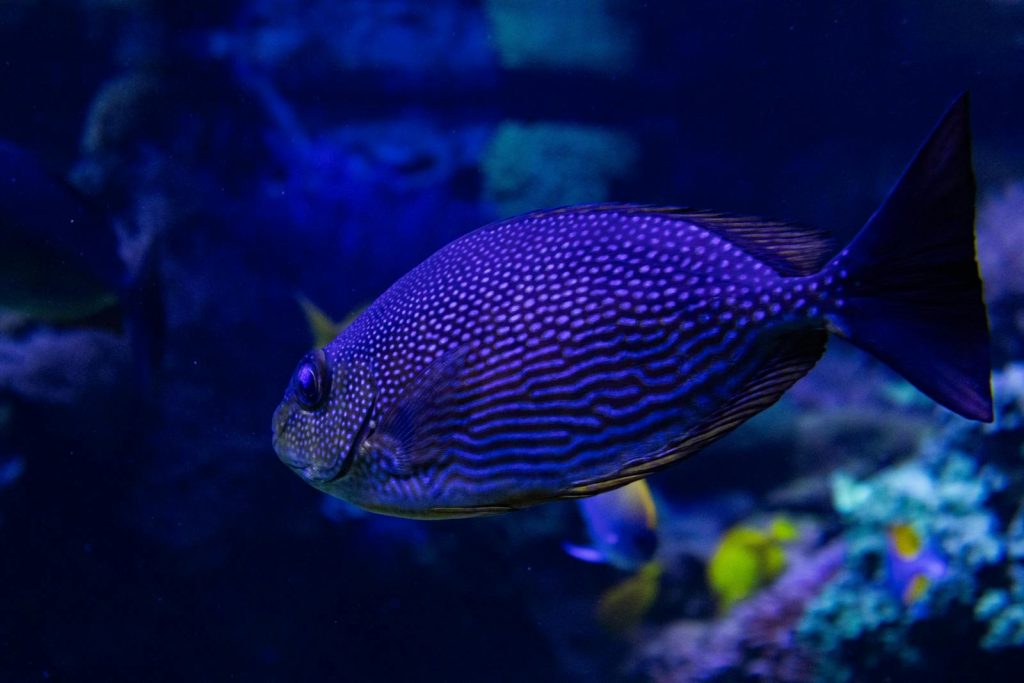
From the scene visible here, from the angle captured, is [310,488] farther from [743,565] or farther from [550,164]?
[550,164]

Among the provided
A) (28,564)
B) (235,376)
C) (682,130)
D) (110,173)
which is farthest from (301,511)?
(682,130)

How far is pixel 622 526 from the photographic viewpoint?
403 cm

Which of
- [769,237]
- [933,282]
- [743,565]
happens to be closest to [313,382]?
[769,237]

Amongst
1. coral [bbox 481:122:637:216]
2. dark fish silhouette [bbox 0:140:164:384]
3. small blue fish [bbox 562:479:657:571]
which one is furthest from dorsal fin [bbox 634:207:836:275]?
coral [bbox 481:122:637:216]

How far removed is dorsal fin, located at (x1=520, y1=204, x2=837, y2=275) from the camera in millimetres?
1642

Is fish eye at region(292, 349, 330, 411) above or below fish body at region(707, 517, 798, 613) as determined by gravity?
above

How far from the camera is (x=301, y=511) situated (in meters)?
5.16

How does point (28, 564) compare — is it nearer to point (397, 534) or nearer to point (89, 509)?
point (89, 509)

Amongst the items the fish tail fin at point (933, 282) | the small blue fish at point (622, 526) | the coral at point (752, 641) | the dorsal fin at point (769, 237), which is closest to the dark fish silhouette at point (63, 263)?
the small blue fish at point (622, 526)

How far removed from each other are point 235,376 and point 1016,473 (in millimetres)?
5293

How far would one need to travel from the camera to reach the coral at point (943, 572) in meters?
4.02

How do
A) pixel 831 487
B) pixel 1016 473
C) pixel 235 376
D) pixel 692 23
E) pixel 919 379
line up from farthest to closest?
pixel 692 23 → pixel 831 487 → pixel 235 376 → pixel 1016 473 → pixel 919 379

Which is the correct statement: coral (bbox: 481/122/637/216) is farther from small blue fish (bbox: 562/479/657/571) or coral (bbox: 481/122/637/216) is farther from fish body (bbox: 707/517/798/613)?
small blue fish (bbox: 562/479/657/571)

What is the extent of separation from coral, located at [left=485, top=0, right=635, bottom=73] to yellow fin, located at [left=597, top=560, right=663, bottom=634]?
722 cm
